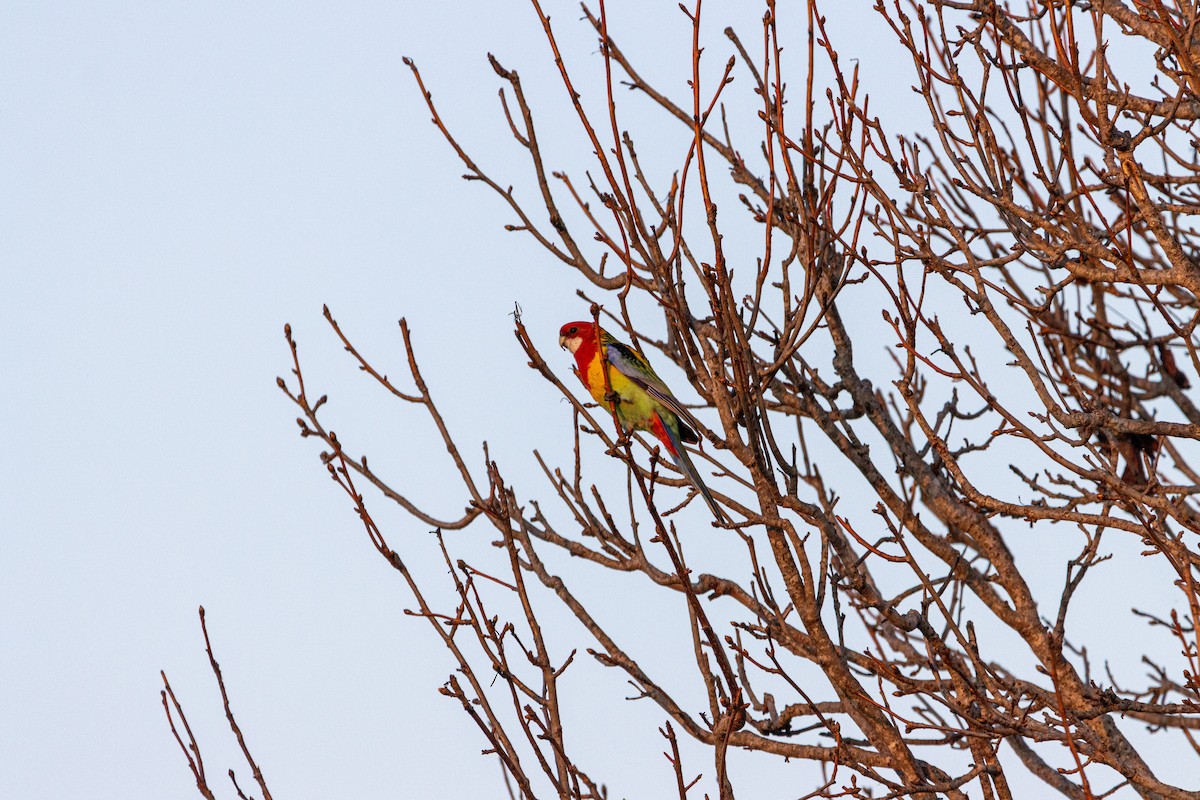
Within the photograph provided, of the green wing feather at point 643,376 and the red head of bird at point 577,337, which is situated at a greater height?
the red head of bird at point 577,337

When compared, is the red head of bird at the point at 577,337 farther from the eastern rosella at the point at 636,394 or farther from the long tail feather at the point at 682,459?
the long tail feather at the point at 682,459

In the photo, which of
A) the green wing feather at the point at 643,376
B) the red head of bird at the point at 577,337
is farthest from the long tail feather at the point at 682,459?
the red head of bird at the point at 577,337

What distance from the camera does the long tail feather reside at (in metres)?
4.56

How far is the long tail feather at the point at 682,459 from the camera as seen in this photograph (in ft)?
15.0

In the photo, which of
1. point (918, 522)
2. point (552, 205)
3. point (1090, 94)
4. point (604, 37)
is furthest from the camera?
point (918, 522)

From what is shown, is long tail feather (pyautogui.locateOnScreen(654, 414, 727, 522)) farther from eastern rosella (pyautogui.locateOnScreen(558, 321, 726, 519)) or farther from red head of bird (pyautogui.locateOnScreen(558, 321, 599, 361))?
red head of bird (pyautogui.locateOnScreen(558, 321, 599, 361))

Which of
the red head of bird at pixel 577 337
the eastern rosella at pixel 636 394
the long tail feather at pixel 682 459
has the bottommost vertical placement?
the long tail feather at pixel 682 459

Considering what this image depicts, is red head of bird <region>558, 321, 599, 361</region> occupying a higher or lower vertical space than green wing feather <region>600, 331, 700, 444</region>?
higher

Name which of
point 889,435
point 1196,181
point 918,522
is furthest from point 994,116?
point 918,522

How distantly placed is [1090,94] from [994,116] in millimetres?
1713

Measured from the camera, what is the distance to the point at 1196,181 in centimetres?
491

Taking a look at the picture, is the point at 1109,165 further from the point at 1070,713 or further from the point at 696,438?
the point at 696,438

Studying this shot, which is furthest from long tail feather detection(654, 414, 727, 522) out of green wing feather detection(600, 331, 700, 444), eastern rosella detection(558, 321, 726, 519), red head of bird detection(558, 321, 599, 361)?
red head of bird detection(558, 321, 599, 361)

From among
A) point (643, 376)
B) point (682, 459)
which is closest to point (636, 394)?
point (643, 376)
